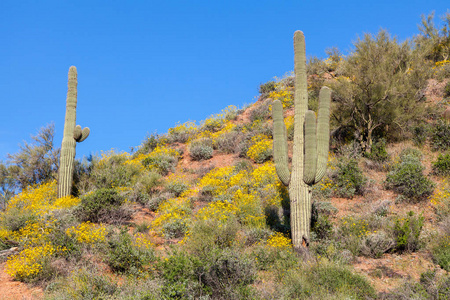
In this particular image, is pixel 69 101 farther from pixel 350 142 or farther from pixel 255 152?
pixel 350 142

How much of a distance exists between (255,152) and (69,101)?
8.09 m

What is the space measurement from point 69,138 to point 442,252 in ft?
41.8

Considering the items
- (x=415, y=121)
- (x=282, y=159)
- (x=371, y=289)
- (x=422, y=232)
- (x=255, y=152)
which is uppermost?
(x=415, y=121)

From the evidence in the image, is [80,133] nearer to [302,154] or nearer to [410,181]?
[302,154]

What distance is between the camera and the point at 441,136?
46.9 feet

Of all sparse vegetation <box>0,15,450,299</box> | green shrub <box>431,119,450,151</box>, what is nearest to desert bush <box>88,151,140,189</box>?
sparse vegetation <box>0,15,450,299</box>

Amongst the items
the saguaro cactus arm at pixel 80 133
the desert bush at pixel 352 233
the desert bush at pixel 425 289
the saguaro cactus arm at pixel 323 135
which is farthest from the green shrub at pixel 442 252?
the saguaro cactus arm at pixel 80 133

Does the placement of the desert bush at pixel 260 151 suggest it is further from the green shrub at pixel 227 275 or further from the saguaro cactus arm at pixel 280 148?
the green shrub at pixel 227 275

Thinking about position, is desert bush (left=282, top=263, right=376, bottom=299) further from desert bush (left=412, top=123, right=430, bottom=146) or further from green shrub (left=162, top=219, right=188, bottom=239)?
desert bush (left=412, top=123, right=430, bottom=146)

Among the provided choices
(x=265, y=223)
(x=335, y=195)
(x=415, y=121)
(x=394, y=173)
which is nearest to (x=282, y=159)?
(x=265, y=223)

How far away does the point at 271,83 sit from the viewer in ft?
86.4

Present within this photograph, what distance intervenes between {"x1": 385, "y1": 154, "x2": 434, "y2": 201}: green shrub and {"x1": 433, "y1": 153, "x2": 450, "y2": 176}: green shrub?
0.51m

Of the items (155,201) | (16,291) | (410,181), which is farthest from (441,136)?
(16,291)

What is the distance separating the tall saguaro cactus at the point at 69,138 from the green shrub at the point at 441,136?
13.8 meters
